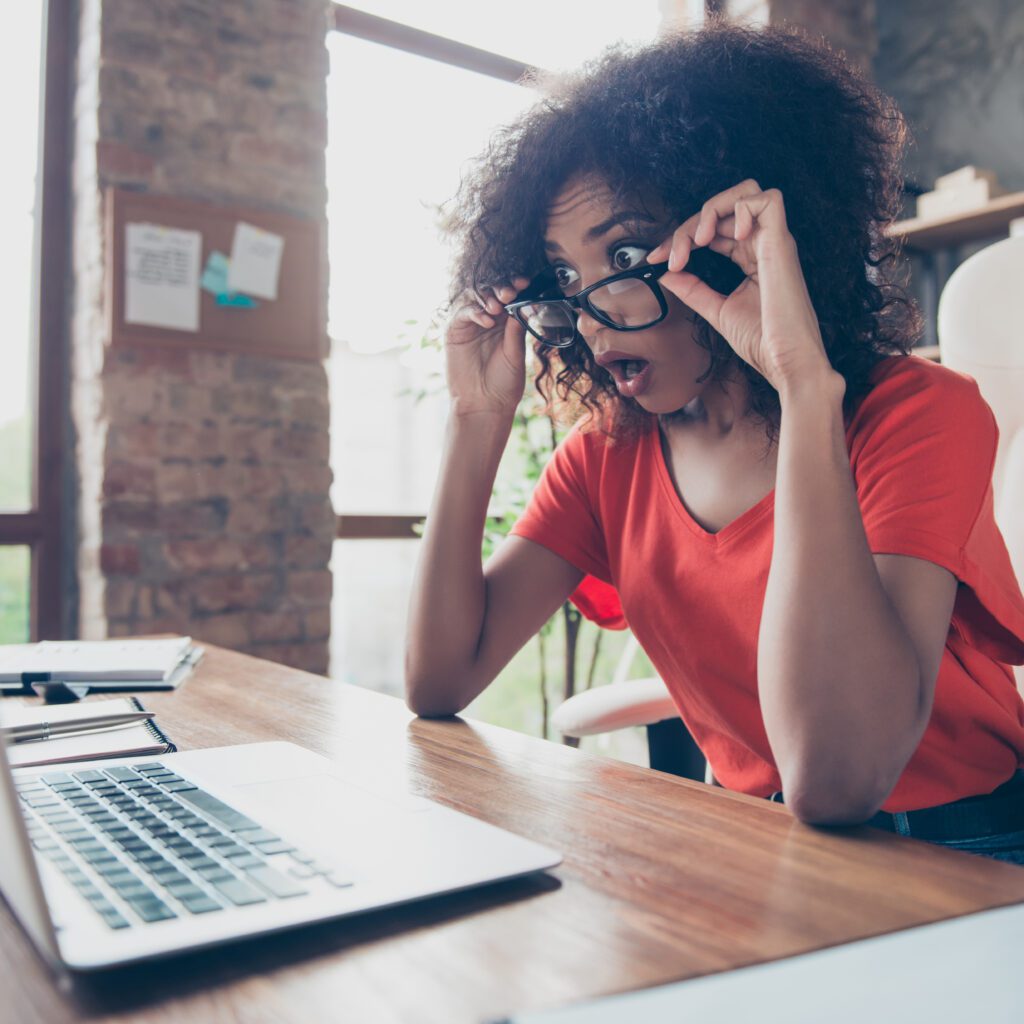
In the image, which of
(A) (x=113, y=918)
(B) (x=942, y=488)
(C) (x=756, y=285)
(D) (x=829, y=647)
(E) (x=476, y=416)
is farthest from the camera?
(E) (x=476, y=416)

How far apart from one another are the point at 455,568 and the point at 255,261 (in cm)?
159

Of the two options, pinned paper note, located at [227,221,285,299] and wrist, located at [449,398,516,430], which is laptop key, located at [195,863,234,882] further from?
pinned paper note, located at [227,221,285,299]

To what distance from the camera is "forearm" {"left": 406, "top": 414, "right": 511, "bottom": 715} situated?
1094 millimetres

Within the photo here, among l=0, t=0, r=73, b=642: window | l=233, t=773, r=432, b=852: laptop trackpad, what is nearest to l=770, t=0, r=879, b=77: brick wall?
l=0, t=0, r=73, b=642: window

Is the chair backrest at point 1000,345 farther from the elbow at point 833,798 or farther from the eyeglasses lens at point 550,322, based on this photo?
the elbow at point 833,798

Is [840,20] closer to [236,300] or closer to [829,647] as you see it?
[236,300]

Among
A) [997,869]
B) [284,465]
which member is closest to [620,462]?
[997,869]

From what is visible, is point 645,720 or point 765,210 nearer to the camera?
point 765,210

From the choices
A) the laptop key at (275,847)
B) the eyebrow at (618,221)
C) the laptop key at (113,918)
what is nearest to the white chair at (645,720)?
the eyebrow at (618,221)

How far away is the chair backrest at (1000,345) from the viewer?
1.22m

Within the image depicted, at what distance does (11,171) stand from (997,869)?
2575 mm

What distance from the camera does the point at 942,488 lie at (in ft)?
2.85

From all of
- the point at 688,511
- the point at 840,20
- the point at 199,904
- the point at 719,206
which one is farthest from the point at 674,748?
the point at 840,20

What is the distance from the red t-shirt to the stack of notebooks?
44cm
